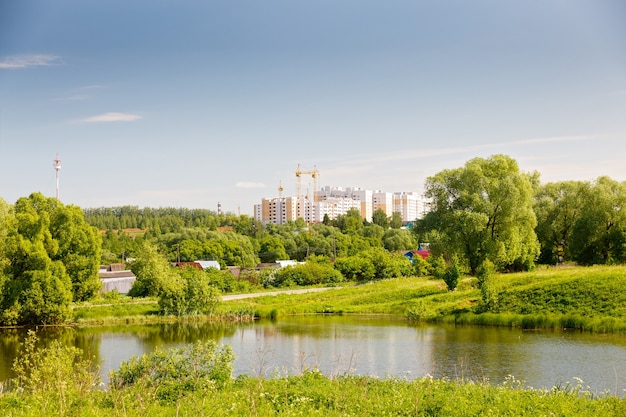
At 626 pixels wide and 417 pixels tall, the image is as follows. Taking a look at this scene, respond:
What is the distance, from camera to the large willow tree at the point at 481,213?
154 ft

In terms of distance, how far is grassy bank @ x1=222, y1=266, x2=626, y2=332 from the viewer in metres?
33.4

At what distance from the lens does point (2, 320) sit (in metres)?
38.7

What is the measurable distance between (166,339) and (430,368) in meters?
16.7

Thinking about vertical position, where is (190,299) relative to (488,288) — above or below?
below

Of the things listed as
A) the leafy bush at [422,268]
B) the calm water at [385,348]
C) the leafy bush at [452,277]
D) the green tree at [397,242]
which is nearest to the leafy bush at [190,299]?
the calm water at [385,348]

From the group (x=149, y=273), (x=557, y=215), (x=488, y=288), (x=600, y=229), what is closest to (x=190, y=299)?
(x=149, y=273)

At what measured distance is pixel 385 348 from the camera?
2838 centimetres

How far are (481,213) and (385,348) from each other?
2150cm

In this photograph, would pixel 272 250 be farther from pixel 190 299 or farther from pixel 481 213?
pixel 481 213

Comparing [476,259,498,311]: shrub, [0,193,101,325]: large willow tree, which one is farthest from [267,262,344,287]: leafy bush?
→ [476,259,498,311]: shrub

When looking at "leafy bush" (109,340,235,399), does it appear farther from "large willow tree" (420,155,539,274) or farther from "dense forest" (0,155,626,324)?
"large willow tree" (420,155,539,274)

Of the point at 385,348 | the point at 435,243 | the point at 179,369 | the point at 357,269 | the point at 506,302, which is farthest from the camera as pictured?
the point at 357,269

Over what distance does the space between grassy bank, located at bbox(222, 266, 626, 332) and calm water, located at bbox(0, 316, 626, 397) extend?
6.21 ft

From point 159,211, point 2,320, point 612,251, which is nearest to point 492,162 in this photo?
point 612,251
